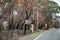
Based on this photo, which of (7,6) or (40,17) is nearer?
(7,6)

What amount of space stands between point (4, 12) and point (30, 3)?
11.2 m

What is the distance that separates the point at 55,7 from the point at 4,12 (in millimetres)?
48006

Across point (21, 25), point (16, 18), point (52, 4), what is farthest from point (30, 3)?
point (52, 4)

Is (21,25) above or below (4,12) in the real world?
below

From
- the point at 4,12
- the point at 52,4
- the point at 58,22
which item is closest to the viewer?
the point at 4,12

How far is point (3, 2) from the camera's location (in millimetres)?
21250

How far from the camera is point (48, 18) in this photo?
6994 cm

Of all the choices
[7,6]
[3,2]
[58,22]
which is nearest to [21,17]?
[7,6]

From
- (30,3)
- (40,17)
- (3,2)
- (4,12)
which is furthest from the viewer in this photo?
(40,17)

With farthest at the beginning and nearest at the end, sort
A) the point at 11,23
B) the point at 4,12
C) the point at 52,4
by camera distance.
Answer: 1. the point at 52,4
2. the point at 11,23
3. the point at 4,12

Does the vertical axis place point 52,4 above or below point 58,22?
above

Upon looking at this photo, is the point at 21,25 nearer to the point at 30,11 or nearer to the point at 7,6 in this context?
the point at 30,11

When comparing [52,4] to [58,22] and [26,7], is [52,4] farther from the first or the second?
[26,7]

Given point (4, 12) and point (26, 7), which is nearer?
point (4, 12)
